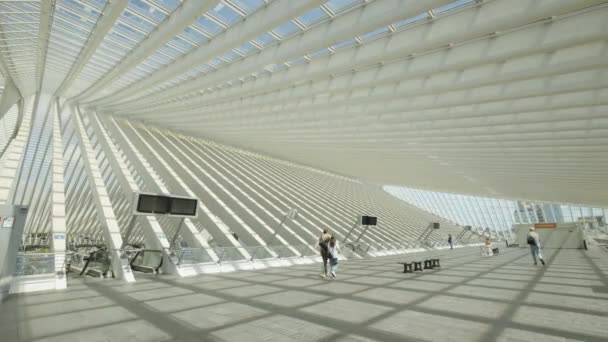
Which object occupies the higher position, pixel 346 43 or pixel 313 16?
pixel 313 16

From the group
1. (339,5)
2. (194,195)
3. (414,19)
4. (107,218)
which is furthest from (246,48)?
(194,195)

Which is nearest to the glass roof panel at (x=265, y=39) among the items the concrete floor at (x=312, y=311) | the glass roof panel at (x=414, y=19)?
the glass roof panel at (x=414, y=19)

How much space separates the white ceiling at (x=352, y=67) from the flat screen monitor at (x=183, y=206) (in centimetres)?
386

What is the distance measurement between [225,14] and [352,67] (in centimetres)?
333

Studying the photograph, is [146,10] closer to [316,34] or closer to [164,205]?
[316,34]

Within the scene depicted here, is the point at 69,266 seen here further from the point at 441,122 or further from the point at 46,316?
the point at 441,122

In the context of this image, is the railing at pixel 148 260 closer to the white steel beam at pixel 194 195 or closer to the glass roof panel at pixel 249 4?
the white steel beam at pixel 194 195

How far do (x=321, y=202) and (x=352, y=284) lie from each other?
17.0 metres

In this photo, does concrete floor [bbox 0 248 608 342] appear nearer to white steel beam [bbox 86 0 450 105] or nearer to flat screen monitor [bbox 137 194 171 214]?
flat screen monitor [bbox 137 194 171 214]

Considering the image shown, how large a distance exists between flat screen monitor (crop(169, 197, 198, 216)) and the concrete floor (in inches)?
76.8

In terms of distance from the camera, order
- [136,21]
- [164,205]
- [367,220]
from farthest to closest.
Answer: [367,220], [164,205], [136,21]

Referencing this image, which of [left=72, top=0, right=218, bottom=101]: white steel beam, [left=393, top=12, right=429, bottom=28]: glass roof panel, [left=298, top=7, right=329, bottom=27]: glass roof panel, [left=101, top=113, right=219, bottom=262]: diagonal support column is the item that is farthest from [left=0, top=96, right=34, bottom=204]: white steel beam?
[left=393, top=12, right=429, bottom=28]: glass roof panel

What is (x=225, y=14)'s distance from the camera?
7.70m

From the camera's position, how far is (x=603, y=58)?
7031mm
